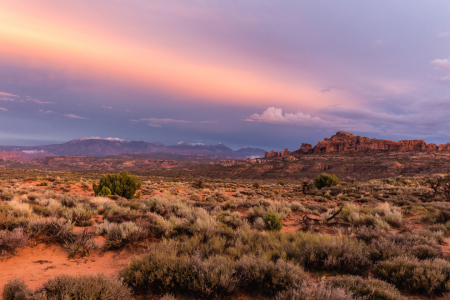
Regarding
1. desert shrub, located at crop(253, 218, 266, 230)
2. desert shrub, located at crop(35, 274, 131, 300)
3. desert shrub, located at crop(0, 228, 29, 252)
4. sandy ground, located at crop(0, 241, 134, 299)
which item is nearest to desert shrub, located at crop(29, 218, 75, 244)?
sandy ground, located at crop(0, 241, 134, 299)

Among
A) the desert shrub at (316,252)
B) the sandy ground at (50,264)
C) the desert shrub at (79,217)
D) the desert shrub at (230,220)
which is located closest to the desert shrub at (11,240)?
the sandy ground at (50,264)

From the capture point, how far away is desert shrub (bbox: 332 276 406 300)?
2.94m

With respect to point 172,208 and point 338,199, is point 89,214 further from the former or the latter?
point 338,199

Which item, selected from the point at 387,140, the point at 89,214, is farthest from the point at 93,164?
the point at 387,140

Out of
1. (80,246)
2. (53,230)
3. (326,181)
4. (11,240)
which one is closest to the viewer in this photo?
(11,240)

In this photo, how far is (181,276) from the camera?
3.51 metres

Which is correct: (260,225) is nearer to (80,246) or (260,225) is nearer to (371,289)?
(371,289)

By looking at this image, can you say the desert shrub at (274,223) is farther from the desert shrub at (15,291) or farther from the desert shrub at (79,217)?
the desert shrub at (15,291)

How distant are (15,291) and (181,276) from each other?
8.16 feet

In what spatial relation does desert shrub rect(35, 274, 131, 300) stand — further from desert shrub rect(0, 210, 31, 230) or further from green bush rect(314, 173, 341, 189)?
green bush rect(314, 173, 341, 189)

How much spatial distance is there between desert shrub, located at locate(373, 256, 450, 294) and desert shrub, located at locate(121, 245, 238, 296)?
118 inches

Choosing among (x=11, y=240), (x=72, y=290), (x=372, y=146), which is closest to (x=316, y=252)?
(x=72, y=290)

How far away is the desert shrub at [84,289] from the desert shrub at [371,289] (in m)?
3.50

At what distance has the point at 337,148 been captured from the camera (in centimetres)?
11706
